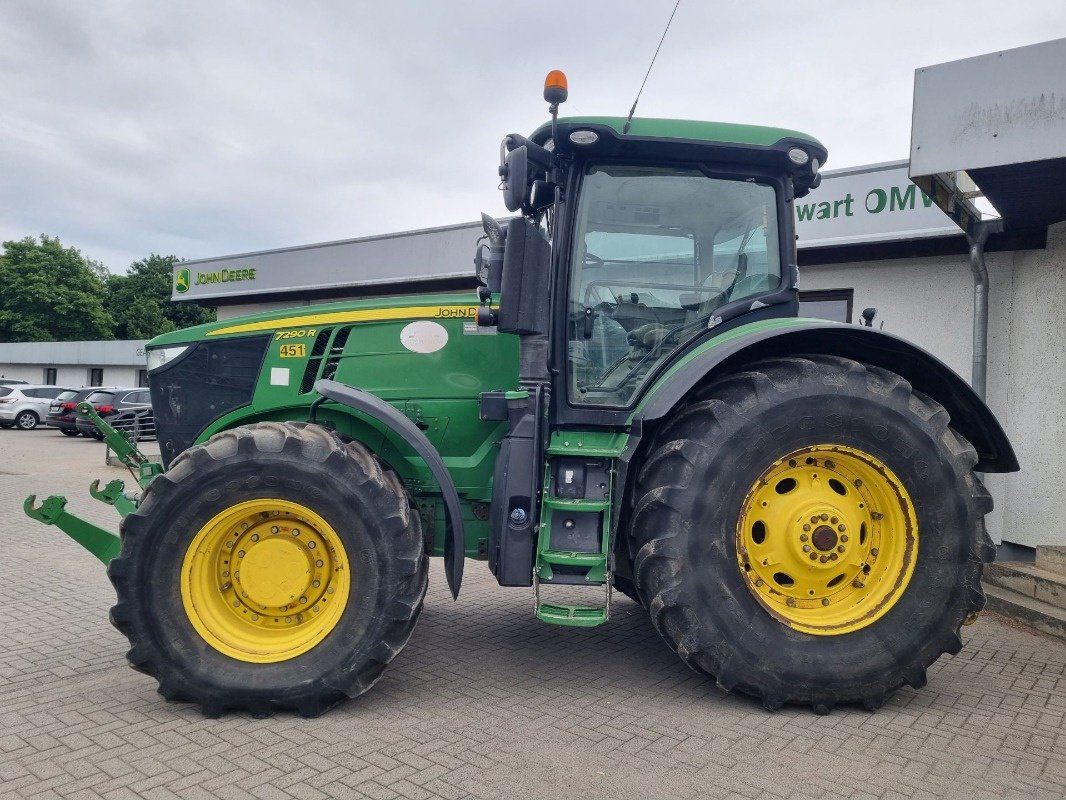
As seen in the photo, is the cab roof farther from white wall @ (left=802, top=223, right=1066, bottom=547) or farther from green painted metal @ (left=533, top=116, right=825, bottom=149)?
white wall @ (left=802, top=223, right=1066, bottom=547)

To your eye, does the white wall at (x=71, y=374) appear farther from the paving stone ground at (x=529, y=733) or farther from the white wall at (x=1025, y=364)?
the paving stone ground at (x=529, y=733)

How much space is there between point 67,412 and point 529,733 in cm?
2342

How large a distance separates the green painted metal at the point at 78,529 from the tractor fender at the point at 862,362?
9.12 feet

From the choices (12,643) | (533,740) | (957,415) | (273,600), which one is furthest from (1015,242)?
(12,643)

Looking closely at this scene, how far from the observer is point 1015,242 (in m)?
7.22

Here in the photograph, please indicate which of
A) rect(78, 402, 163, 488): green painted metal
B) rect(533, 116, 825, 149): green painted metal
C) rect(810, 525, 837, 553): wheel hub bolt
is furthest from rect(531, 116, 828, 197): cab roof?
rect(78, 402, 163, 488): green painted metal

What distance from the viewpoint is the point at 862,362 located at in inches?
169

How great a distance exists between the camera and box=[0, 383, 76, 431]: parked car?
1014 inches

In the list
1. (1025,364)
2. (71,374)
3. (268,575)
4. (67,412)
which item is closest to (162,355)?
(268,575)

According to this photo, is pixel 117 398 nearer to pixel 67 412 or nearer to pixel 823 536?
pixel 67 412

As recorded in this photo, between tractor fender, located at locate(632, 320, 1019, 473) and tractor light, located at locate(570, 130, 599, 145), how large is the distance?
1.18 m

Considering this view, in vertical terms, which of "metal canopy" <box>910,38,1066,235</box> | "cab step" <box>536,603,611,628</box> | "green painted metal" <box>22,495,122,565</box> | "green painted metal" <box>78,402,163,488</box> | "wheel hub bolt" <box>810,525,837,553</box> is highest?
"metal canopy" <box>910,38,1066,235</box>

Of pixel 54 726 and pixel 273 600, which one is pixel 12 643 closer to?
A: pixel 54 726

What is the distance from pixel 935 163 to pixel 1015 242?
2.61 meters
